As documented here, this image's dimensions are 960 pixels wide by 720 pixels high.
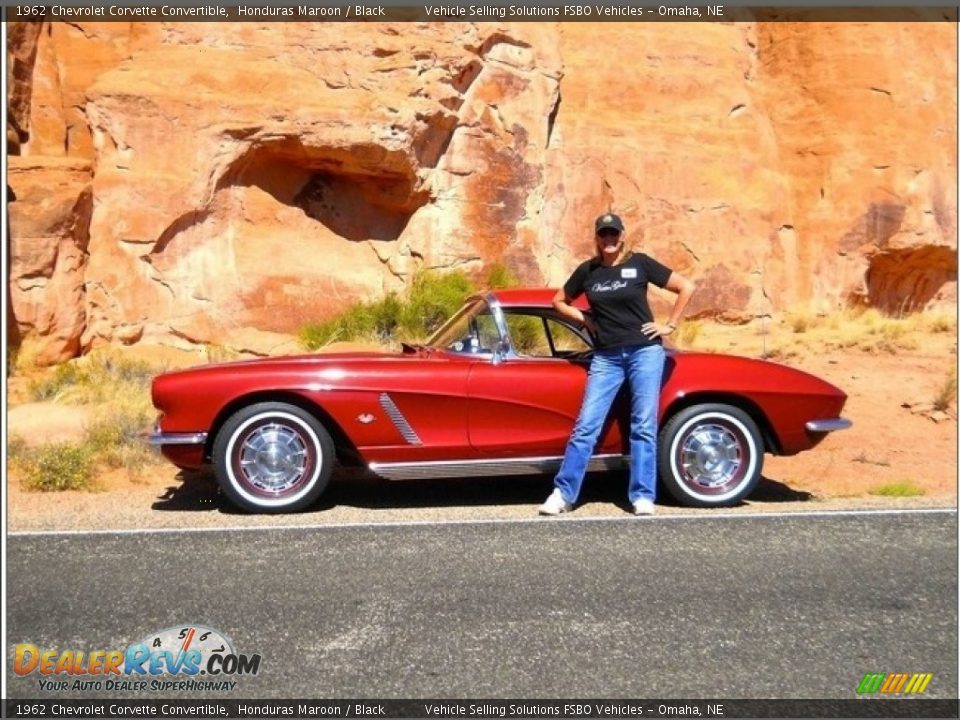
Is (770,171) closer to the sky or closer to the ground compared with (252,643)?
closer to the sky

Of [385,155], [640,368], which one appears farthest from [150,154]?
[640,368]

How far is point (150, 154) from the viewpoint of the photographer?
14.4m

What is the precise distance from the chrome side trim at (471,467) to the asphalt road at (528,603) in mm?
681

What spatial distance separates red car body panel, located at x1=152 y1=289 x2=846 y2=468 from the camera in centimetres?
605

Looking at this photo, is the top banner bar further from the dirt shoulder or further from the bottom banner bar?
the bottom banner bar

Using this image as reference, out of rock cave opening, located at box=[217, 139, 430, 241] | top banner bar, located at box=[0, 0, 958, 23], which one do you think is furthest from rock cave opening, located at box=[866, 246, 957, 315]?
rock cave opening, located at box=[217, 139, 430, 241]

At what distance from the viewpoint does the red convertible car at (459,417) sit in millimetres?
6020

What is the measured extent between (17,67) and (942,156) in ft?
57.7

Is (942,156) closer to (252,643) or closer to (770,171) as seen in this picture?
(770,171)

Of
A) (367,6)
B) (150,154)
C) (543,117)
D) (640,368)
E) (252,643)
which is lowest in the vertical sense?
(252,643)

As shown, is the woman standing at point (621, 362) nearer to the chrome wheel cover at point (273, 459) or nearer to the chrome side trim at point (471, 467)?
the chrome side trim at point (471, 467)

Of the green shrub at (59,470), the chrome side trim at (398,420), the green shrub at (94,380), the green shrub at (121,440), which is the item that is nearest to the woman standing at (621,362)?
the chrome side trim at (398,420)

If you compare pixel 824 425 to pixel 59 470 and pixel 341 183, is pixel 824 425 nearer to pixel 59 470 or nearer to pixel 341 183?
pixel 59 470

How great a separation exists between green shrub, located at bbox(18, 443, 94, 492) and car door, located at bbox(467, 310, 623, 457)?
11.0 feet
